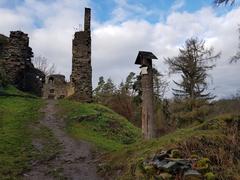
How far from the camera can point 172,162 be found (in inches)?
315

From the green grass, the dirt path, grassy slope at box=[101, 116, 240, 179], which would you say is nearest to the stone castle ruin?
the green grass

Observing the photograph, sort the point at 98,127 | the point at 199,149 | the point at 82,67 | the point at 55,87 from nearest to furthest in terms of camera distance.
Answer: the point at 199,149 < the point at 98,127 < the point at 82,67 < the point at 55,87

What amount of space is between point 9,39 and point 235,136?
84.0ft

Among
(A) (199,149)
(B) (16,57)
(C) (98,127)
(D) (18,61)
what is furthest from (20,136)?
(B) (16,57)

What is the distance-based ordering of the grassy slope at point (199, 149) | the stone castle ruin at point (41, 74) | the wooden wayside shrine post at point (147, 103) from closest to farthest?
the grassy slope at point (199, 149) → the wooden wayside shrine post at point (147, 103) → the stone castle ruin at point (41, 74)

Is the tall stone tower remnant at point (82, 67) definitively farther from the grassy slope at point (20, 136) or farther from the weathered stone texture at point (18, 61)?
the grassy slope at point (20, 136)

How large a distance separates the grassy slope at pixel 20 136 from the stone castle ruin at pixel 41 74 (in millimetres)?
5272

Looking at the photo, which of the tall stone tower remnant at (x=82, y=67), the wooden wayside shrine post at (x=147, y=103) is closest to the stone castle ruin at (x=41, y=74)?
the tall stone tower remnant at (x=82, y=67)

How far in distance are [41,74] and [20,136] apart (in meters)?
17.4

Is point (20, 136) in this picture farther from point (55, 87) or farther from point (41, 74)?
point (55, 87)

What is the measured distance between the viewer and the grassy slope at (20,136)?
39.7ft

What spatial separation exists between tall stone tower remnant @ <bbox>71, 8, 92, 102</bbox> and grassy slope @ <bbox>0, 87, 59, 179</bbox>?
495 cm

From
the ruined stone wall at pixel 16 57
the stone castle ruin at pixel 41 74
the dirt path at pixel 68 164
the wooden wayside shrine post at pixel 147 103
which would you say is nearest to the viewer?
the dirt path at pixel 68 164

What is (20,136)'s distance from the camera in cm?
1602
